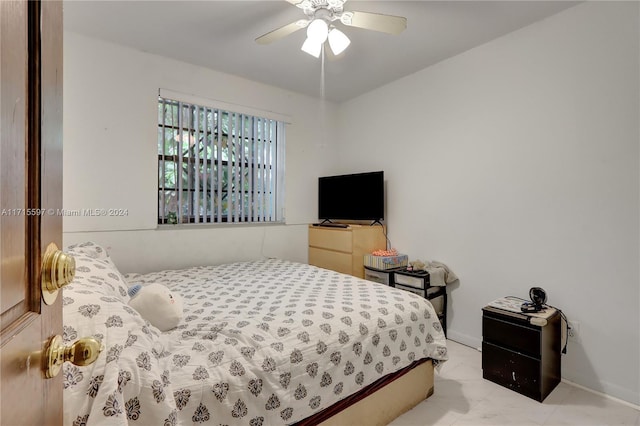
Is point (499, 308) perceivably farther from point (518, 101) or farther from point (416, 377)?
point (518, 101)

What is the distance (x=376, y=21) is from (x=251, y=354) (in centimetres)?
194

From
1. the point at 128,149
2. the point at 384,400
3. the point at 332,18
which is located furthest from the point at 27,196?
the point at 128,149

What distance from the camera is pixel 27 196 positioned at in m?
0.46

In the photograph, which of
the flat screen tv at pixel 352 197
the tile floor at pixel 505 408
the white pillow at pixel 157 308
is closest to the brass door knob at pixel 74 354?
the white pillow at pixel 157 308

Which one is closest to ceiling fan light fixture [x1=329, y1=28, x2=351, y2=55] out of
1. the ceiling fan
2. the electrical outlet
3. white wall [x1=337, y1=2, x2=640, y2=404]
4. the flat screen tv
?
the ceiling fan

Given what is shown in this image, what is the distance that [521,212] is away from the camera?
2.45 metres

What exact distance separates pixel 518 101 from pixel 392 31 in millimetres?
1236

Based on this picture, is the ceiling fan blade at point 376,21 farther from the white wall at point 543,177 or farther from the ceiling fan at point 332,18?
the white wall at point 543,177

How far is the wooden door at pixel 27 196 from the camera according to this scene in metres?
0.39

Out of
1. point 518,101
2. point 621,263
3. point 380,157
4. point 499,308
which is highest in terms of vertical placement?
point 518,101

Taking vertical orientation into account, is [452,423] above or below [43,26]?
below

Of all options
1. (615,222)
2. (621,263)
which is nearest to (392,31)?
(615,222)

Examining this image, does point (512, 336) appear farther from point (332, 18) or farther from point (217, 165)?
point (217, 165)

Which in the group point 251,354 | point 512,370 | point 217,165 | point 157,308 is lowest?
point 512,370
